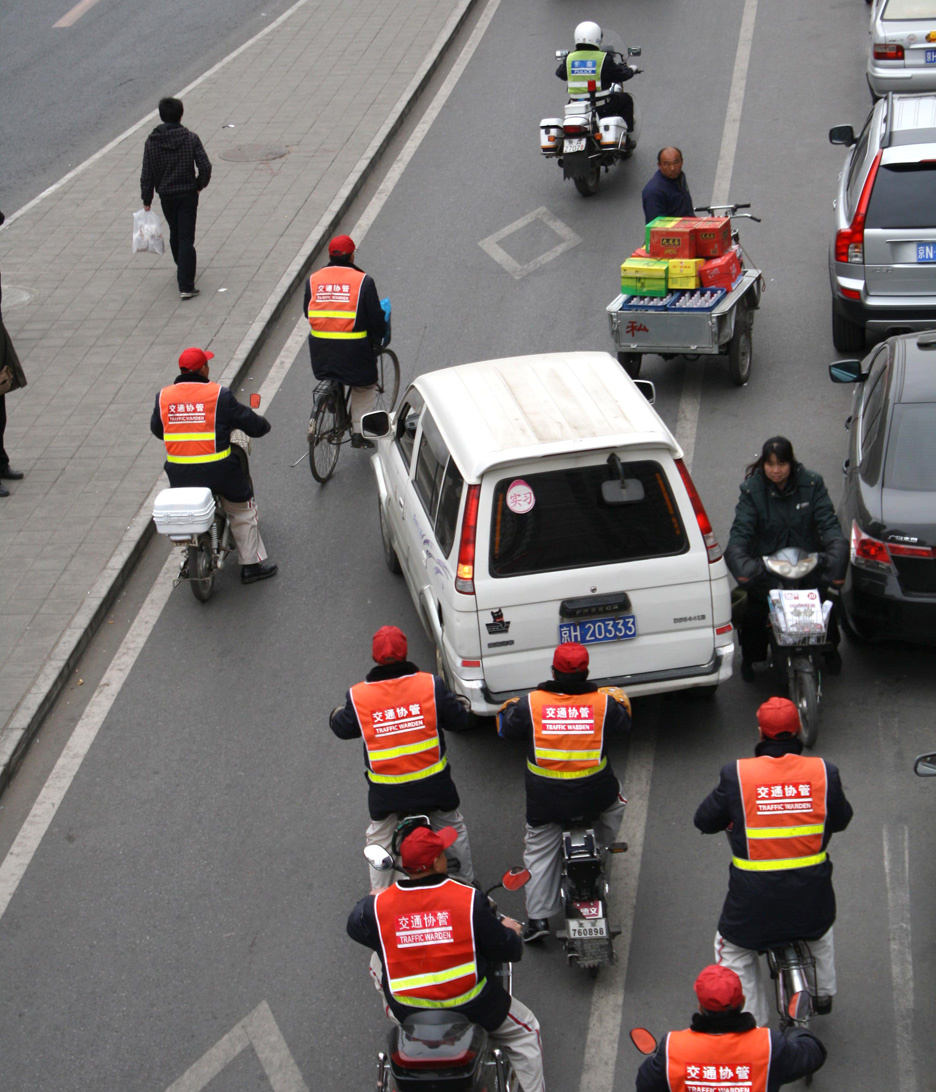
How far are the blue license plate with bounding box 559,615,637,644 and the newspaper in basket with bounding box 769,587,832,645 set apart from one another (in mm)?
857

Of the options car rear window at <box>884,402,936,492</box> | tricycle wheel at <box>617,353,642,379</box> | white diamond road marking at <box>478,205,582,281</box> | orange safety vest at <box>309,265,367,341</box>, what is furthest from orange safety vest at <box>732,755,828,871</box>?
white diamond road marking at <box>478,205,582,281</box>

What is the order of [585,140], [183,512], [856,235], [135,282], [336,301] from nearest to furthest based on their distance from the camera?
[183,512], [336,301], [856,235], [135,282], [585,140]

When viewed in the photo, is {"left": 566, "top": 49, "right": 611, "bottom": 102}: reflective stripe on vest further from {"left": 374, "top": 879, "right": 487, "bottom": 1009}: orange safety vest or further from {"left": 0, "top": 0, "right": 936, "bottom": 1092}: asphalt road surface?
{"left": 374, "top": 879, "right": 487, "bottom": 1009}: orange safety vest

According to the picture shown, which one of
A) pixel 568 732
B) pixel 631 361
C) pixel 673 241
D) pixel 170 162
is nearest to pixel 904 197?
pixel 673 241

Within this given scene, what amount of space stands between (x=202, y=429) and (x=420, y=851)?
17.3 ft

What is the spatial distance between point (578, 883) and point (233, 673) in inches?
142

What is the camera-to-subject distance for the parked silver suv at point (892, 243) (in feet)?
37.9

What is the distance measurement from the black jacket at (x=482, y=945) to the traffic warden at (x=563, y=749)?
3.82ft

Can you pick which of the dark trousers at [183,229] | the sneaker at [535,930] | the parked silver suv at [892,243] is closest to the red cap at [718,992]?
the sneaker at [535,930]

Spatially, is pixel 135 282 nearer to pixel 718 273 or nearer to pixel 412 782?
pixel 718 273

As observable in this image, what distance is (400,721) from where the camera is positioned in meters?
6.66

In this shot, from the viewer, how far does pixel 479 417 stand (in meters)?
8.16

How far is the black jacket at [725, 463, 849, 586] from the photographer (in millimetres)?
8234

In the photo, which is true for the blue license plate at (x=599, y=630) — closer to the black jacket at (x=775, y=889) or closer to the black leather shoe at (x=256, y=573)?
the black jacket at (x=775, y=889)
